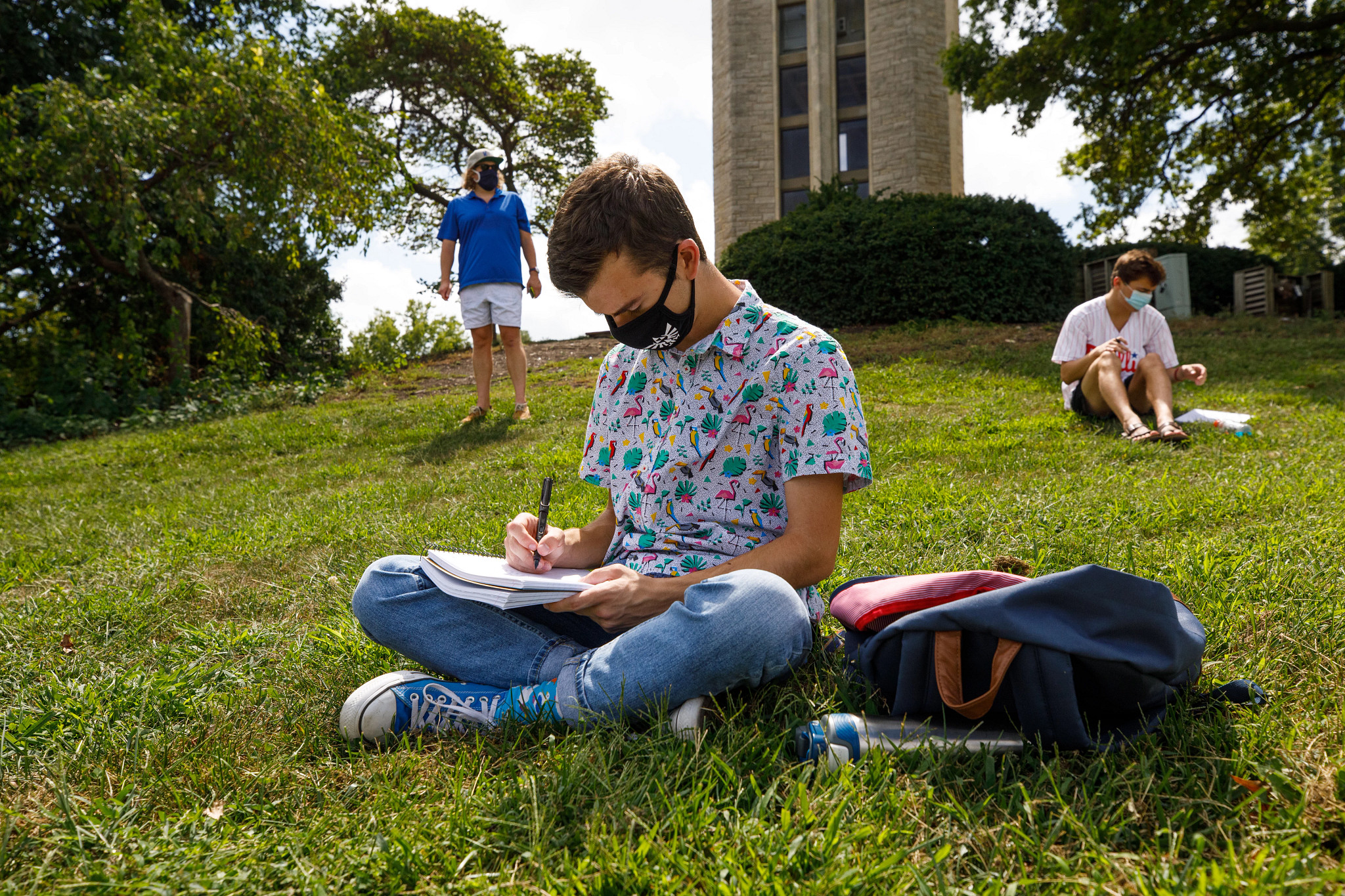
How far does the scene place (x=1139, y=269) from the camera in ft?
19.1

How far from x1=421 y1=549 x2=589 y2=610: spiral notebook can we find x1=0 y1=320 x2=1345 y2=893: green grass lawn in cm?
32

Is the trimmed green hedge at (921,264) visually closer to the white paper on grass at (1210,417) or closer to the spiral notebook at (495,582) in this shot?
the white paper on grass at (1210,417)

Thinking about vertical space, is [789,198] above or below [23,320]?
above

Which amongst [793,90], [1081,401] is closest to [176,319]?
[1081,401]

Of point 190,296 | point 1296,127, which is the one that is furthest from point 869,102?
point 190,296

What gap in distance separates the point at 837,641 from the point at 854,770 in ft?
2.31

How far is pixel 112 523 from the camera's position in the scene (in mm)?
4883

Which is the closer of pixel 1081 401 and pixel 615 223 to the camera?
pixel 615 223

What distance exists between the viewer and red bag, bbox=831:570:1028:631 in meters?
1.94

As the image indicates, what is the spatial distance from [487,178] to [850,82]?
53.8 feet

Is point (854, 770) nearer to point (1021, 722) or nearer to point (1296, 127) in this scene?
point (1021, 722)

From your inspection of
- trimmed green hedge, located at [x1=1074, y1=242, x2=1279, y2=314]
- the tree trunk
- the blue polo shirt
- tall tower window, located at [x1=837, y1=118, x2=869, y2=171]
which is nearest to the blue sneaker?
the blue polo shirt

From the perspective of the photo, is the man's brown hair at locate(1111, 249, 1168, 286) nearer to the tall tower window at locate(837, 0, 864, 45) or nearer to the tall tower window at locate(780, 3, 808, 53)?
the tall tower window at locate(837, 0, 864, 45)

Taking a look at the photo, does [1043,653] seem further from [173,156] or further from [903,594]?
[173,156]
